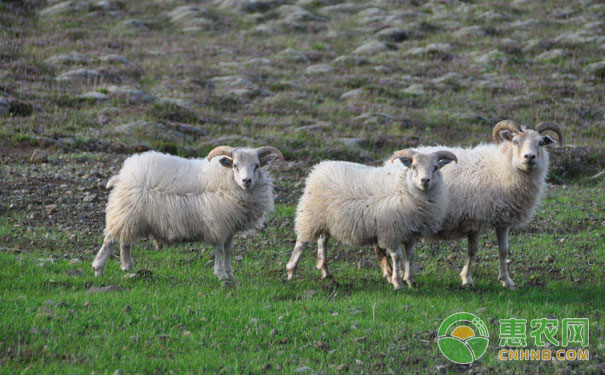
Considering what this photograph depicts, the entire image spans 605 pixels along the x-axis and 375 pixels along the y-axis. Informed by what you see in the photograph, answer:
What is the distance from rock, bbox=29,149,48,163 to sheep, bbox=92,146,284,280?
24.5ft

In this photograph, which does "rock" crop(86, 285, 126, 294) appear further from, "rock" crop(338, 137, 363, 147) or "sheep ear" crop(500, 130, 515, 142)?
"rock" crop(338, 137, 363, 147)

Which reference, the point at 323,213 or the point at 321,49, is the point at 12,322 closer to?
the point at 323,213

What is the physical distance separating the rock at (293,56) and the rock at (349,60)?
1903 mm

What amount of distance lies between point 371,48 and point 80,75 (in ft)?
56.2

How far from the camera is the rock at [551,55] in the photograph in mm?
33094

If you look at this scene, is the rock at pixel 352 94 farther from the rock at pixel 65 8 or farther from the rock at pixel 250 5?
the rock at pixel 65 8

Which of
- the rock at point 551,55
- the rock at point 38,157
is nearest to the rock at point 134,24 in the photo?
the rock at point 551,55

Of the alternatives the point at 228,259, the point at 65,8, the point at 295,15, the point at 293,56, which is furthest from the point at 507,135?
the point at 65,8

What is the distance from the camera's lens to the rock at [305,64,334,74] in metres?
31.9

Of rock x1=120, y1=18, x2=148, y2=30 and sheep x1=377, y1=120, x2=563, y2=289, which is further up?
rock x1=120, y1=18, x2=148, y2=30

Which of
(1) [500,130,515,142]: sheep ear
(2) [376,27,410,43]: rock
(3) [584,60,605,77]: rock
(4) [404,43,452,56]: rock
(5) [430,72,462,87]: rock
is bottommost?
(1) [500,130,515,142]: sheep ear

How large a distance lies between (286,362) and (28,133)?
15.7 meters

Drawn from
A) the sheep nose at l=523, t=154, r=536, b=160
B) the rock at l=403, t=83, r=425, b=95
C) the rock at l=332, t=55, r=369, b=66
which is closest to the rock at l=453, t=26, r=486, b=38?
the rock at l=332, t=55, r=369, b=66

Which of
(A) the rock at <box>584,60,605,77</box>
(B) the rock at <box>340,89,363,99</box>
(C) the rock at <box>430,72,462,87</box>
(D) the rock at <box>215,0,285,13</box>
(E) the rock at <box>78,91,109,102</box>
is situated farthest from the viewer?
(D) the rock at <box>215,0,285,13</box>
